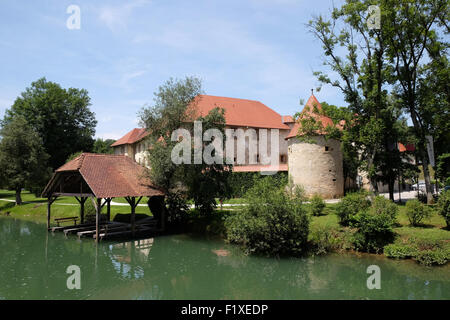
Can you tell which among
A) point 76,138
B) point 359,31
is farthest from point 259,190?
point 76,138

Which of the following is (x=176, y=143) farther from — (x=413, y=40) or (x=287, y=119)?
(x=287, y=119)

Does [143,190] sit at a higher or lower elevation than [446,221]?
higher

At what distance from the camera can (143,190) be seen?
18.4 m

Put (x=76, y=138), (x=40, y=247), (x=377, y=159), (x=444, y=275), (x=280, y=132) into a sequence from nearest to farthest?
1. (x=444, y=275)
2. (x=40, y=247)
3. (x=377, y=159)
4. (x=280, y=132)
5. (x=76, y=138)

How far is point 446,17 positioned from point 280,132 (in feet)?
71.0

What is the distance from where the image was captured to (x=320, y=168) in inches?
976

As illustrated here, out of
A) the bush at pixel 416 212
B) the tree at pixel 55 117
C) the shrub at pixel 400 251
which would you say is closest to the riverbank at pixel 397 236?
the shrub at pixel 400 251

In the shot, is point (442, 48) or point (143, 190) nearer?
point (143, 190)

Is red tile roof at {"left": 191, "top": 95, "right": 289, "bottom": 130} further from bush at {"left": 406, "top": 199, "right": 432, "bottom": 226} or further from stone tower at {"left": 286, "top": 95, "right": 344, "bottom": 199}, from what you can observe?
bush at {"left": 406, "top": 199, "right": 432, "bottom": 226}

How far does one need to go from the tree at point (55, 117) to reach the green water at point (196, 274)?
32381 mm

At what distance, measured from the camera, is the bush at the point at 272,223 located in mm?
14070

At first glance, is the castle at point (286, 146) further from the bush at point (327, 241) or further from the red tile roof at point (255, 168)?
the bush at point (327, 241)
